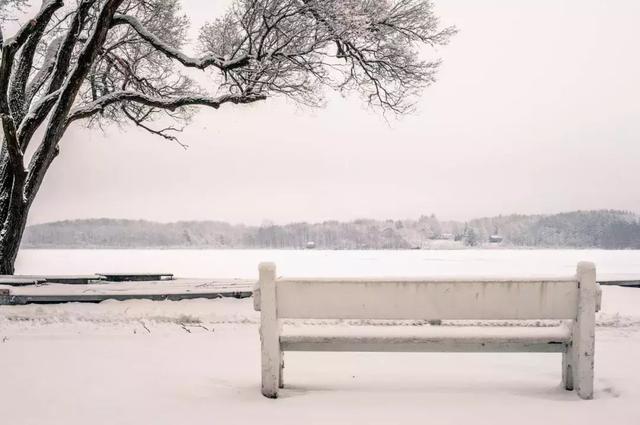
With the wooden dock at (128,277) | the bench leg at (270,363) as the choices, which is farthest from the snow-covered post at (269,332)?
the wooden dock at (128,277)

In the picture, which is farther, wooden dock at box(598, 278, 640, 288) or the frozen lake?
the frozen lake

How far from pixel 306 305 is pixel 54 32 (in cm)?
1460

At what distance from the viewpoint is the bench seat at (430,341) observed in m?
4.17

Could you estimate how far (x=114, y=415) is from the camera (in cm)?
389

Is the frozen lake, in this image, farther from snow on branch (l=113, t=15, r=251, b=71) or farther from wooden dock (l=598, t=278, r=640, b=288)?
snow on branch (l=113, t=15, r=251, b=71)

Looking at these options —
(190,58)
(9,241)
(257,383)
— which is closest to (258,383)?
(257,383)

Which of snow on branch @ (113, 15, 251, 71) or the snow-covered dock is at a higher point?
snow on branch @ (113, 15, 251, 71)

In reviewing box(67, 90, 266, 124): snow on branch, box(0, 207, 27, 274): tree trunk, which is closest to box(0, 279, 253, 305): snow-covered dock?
box(0, 207, 27, 274): tree trunk

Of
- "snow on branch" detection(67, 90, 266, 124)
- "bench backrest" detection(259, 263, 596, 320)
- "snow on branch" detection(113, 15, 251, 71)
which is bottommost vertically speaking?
"bench backrest" detection(259, 263, 596, 320)

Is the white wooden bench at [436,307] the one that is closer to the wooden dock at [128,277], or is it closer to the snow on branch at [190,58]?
the wooden dock at [128,277]

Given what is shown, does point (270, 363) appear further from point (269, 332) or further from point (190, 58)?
point (190, 58)

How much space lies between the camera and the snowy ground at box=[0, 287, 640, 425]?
12.7 feet

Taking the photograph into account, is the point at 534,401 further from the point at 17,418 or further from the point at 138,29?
the point at 138,29

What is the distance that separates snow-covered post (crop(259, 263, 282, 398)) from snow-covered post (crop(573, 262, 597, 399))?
2.03 metres
